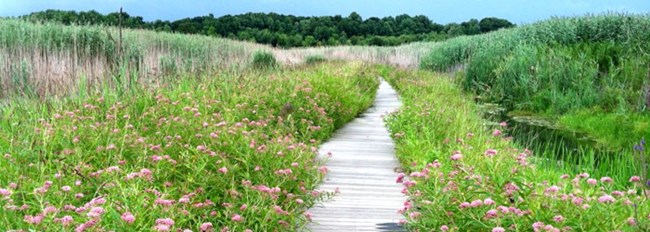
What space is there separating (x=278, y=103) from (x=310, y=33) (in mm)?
42428

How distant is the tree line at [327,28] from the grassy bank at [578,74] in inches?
1043

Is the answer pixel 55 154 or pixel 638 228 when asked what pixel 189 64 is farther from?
pixel 638 228

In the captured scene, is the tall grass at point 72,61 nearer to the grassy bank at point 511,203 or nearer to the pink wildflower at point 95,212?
the grassy bank at point 511,203

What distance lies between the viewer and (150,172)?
397cm

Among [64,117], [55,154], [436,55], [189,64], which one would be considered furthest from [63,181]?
[436,55]

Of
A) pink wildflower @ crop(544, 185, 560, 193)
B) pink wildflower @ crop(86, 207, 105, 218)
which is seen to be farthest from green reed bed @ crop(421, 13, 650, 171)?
pink wildflower @ crop(86, 207, 105, 218)

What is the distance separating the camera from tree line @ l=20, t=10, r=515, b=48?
4572 cm

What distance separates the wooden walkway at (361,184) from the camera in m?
4.56

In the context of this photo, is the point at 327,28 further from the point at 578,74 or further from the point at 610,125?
the point at 610,125

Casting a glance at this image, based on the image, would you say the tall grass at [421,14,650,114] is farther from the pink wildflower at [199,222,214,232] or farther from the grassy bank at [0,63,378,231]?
the pink wildflower at [199,222,214,232]

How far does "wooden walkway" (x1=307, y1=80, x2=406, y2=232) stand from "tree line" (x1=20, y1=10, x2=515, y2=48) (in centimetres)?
3356

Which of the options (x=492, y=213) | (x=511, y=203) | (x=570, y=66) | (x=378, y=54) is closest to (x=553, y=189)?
(x=511, y=203)

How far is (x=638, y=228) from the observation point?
3.46 meters

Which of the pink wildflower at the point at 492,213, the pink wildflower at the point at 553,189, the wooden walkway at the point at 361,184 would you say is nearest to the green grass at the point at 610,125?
the wooden walkway at the point at 361,184
